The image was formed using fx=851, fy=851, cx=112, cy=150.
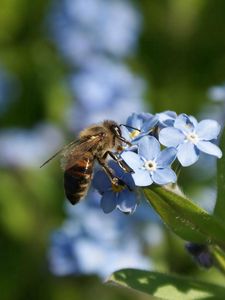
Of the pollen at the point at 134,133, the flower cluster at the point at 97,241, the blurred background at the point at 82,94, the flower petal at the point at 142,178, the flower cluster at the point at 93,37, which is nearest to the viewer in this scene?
the flower petal at the point at 142,178

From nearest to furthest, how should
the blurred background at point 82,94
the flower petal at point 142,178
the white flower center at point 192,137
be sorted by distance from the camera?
the flower petal at point 142,178, the white flower center at point 192,137, the blurred background at point 82,94

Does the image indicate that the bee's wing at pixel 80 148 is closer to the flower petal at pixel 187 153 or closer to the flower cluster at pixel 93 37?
the flower petal at pixel 187 153

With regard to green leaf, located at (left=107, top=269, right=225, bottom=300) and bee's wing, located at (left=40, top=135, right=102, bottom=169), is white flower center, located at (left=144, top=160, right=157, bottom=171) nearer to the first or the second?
green leaf, located at (left=107, top=269, right=225, bottom=300)

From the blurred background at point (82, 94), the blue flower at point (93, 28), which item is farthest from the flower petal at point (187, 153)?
the blue flower at point (93, 28)

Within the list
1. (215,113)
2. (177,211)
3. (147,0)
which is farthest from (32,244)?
(177,211)

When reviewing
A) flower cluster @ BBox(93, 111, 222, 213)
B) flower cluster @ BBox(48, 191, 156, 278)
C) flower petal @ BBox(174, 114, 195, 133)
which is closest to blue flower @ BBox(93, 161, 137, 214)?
flower cluster @ BBox(93, 111, 222, 213)

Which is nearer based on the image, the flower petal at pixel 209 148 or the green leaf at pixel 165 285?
the flower petal at pixel 209 148

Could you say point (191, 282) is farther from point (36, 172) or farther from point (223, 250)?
point (36, 172)
